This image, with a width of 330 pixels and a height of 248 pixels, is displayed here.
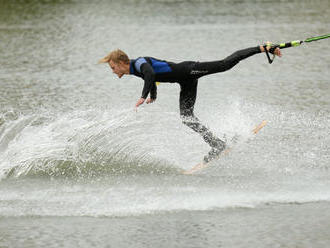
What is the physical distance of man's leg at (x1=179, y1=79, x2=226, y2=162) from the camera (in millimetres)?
8070

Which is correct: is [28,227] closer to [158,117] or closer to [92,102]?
[158,117]

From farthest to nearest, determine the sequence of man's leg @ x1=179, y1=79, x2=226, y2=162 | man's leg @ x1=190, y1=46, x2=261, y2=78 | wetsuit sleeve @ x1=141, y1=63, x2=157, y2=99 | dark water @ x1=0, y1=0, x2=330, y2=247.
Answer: man's leg @ x1=179, y1=79, x2=226, y2=162, man's leg @ x1=190, y1=46, x2=261, y2=78, wetsuit sleeve @ x1=141, y1=63, x2=157, y2=99, dark water @ x1=0, y1=0, x2=330, y2=247

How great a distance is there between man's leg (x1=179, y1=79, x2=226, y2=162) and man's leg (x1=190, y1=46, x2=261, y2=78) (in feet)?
0.68

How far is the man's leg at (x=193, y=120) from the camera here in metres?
8.07

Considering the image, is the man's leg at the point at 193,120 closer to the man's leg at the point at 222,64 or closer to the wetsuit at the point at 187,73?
the wetsuit at the point at 187,73

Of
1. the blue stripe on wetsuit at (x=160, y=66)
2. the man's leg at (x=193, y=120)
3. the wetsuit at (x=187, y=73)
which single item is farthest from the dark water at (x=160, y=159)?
the blue stripe on wetsuit at (x=160, y=66)

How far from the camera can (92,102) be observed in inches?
455

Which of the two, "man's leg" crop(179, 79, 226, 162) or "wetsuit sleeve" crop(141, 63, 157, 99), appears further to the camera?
"man's leg" crop(179, 79, 226, 162)

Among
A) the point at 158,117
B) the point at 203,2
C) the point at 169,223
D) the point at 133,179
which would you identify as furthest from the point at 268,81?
the point at 203,2

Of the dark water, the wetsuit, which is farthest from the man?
the dark water

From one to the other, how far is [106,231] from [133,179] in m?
1.64

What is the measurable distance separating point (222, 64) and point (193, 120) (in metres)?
0.72

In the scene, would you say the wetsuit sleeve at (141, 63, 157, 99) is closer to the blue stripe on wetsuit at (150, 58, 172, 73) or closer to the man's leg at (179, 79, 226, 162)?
the blue stripe on wetsuit at (150, 58, 172, 73)

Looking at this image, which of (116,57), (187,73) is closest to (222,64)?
(187,73)
